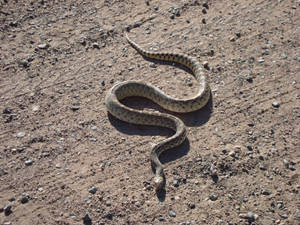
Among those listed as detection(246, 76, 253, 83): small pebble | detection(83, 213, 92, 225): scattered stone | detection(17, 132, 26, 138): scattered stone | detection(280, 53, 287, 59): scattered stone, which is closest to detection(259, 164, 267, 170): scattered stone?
detection(246, 76, 253, 83): small pebble

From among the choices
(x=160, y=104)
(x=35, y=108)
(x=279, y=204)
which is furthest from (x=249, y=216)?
(x=35, y=108)

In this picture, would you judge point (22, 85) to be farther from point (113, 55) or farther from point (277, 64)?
point (277, 64)

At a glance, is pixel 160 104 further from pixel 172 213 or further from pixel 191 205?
pixel 172 213

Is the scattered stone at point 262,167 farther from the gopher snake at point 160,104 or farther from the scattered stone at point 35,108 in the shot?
the scattered stone at point 35,108

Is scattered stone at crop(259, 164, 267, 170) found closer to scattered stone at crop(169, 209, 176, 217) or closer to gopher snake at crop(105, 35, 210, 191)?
gopher snake at crop(105, 35, 210, 191)

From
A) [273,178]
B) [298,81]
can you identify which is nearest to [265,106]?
[298,81]
